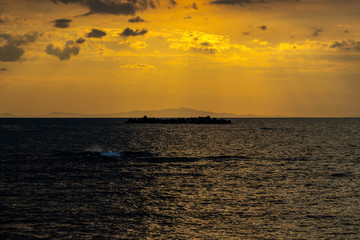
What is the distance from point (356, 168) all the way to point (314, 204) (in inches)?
962

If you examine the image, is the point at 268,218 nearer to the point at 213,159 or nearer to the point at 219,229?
the point at 219,229

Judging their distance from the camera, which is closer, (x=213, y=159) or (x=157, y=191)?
(x=157, y=191)

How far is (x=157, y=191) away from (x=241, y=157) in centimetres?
3251

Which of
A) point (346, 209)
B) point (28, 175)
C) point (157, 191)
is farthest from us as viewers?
point (28, 175)

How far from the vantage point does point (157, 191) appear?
36844 mm

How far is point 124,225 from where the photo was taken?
2588 cm

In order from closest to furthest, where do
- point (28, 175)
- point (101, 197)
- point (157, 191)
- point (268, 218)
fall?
point (268, 218) → point (101, 197) → point (157, 191) → point (28, 175)

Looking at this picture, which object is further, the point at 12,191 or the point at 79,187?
the point at 79,187

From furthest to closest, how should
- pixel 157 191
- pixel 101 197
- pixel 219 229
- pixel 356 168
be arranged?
pixel 356 168 → pixel 157 191 → pixel 101 197 → pixel 219 229

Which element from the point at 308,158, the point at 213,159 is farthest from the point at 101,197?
the point at 308,158

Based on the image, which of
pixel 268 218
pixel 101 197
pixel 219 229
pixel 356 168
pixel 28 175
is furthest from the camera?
pixel 356 168

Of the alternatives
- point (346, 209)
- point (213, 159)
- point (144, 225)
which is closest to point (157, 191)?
point (144, 225)

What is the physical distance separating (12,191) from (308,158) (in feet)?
154

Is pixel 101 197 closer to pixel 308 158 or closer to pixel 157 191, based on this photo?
pixel 157 191
